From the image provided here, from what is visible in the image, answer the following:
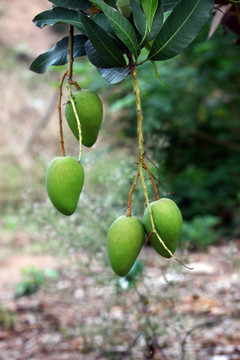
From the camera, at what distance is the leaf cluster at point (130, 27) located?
57cm

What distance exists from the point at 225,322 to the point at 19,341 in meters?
0.78

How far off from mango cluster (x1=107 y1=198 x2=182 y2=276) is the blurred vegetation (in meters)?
2.43

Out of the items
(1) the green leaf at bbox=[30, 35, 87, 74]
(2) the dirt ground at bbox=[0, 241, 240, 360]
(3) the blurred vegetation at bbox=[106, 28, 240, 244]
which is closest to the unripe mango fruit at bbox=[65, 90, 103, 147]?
(1) the green leaf at bbox=[30, 35, 87, 74]

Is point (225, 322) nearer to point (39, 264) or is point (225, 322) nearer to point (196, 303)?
point (196, 303)

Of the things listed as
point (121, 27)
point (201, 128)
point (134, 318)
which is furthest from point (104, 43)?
point (201, 128)

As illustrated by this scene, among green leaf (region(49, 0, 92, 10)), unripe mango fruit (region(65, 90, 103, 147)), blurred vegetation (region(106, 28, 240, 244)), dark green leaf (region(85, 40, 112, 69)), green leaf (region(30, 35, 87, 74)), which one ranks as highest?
green leaf (region(49, 0, 92, 10))

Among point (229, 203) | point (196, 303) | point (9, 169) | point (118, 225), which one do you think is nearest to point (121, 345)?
point (196, 303)

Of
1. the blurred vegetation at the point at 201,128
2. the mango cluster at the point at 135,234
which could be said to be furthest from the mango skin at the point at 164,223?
the blurred vegetation at the point at 201,128

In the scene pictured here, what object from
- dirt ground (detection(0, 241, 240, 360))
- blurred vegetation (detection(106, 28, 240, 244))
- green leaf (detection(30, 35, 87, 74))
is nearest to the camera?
green leaf (detection(30, 35, 87, 74))

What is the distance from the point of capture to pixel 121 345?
1.65 m

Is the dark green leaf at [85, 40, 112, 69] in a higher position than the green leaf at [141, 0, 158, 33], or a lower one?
lower

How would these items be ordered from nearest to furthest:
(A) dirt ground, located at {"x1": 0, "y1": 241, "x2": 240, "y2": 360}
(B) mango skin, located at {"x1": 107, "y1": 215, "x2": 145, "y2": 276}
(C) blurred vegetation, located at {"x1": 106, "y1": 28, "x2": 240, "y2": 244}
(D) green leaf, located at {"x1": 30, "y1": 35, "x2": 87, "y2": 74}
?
(B) mango skin, located at {"x1": 107, "y1": 215, "x2": 145, "y2": 276}
(D) green leaf, located at {"x1": 30, "y1": 35, "x2": 87, "y2": 74}
(A) dirt ground, located at {"x1": 0, "y1": 241, "x2": 240, "y2": 360}
(C) blurred vegetation, located at {"x1": 106, "y1": 28, "x2": 240, "y2": 244}

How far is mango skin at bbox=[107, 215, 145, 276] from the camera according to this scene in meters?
0.54

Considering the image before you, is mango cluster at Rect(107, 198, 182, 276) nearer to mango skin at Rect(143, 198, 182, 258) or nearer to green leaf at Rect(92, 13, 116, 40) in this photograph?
mango skin at Rect(143, 198, 182, 258)
